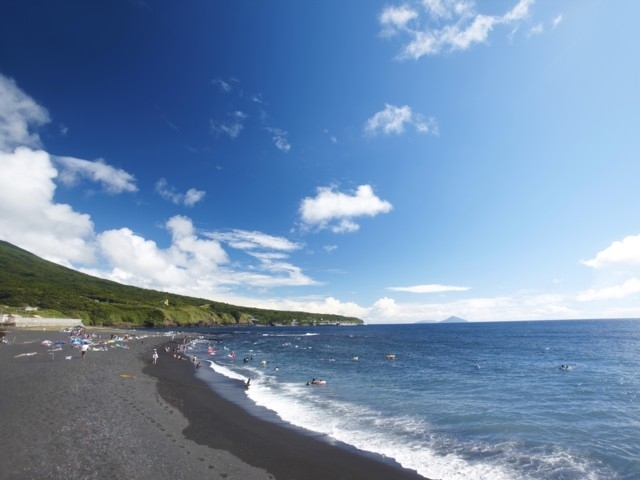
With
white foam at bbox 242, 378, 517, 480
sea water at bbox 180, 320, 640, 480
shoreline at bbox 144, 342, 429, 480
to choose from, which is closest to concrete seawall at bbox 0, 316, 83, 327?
sea water at bbox 180, 320, 640, 480

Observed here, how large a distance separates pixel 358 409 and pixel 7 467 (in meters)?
22.2

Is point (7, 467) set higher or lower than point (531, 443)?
higher

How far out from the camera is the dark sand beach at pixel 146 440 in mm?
Result: 14797

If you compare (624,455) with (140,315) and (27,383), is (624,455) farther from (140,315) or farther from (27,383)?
(140,315)

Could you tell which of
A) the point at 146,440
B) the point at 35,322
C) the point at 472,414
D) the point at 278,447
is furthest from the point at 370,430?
the point at 35,322

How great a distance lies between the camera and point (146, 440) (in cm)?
1805

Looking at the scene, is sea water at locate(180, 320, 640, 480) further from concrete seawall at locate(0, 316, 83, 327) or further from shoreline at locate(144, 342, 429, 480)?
concrete seawall at locate(0, 316, 83, 327)

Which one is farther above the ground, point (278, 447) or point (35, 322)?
point (35, 322)

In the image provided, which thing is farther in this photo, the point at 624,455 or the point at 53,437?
the point at 624,455

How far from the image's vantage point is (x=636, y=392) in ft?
117

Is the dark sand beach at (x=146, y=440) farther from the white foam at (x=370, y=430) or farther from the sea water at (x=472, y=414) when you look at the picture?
the sea water at (x=472, y=414)

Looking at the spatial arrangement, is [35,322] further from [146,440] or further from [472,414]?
[472,414]

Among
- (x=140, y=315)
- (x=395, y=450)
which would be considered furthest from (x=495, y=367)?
(x=140, y=315)

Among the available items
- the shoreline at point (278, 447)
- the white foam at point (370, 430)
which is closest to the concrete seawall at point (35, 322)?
the white foam at point (370, 430)
